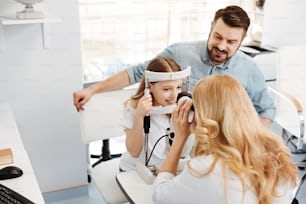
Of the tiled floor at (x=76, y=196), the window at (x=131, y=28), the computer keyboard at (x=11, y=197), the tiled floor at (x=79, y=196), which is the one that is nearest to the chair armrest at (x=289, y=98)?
the tiled floor at (x=79, y=196)

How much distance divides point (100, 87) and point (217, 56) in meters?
0.61

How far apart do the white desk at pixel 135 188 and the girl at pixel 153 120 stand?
13cm

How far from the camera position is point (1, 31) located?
2.14 m

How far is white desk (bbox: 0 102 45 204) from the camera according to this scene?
1414 millimetres

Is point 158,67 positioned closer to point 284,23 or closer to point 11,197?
point 11,197

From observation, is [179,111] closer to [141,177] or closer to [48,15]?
[141,177]

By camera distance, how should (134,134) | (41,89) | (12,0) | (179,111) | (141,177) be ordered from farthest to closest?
(41,89) → (12,0) → (134,134) → (141,177) → (179,111)

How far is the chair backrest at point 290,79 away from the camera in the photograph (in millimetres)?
2693

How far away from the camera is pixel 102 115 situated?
2.01m

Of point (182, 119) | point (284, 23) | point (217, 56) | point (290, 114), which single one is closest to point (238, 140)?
point (182, 119)

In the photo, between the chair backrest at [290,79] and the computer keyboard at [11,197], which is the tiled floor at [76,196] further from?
the chair backrest at [290,79]

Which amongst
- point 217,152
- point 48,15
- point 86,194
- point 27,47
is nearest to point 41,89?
point 27,47

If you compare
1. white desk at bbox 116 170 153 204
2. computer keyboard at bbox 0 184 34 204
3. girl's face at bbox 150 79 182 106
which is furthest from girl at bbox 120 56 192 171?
computer keyboard at bbox 0 184 34 204

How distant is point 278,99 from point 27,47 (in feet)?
5.46
